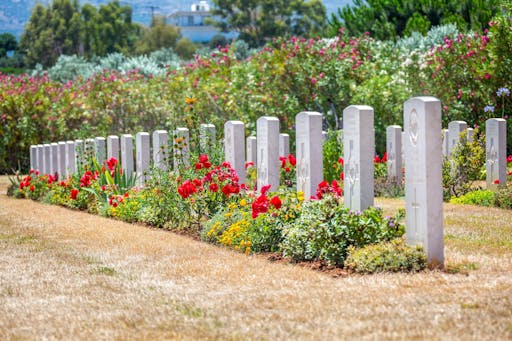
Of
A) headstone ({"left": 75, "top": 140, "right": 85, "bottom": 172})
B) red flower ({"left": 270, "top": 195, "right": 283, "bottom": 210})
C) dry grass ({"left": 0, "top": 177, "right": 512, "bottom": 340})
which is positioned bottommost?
dry grass ({"left": 0, "top": 177, "right": 512, "bottom": 340})

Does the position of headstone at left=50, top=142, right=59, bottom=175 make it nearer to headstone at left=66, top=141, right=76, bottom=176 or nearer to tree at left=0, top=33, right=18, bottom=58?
headstone at left=66, top=141, right=76, bottom=176

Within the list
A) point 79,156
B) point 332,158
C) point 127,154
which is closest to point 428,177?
point 332,158

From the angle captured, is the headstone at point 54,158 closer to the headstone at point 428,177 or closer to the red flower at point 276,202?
the red flower at point 276,202

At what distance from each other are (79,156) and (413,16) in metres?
23.9

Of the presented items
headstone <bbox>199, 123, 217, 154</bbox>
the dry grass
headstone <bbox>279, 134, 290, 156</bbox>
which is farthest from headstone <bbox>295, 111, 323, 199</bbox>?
headstone <bbox>279, 134, 290, 156</bbox>

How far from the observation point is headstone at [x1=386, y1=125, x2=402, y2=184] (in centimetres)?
1836

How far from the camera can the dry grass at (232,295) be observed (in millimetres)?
6629

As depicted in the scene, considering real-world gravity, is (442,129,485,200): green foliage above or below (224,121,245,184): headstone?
below

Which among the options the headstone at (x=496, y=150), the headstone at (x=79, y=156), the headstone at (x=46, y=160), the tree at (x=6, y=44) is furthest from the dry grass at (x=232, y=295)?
the tree at (x=6, y=44)

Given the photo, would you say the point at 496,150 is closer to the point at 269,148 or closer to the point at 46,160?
the point at 269,148

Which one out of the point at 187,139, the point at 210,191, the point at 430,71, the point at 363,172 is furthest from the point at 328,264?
the point at 430,71

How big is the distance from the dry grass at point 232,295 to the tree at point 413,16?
27.3m

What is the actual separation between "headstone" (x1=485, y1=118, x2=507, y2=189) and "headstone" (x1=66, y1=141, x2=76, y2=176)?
865cm

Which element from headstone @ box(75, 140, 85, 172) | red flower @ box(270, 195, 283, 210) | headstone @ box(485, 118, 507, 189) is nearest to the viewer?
red flower @ box(270, 195, 283, 210)
